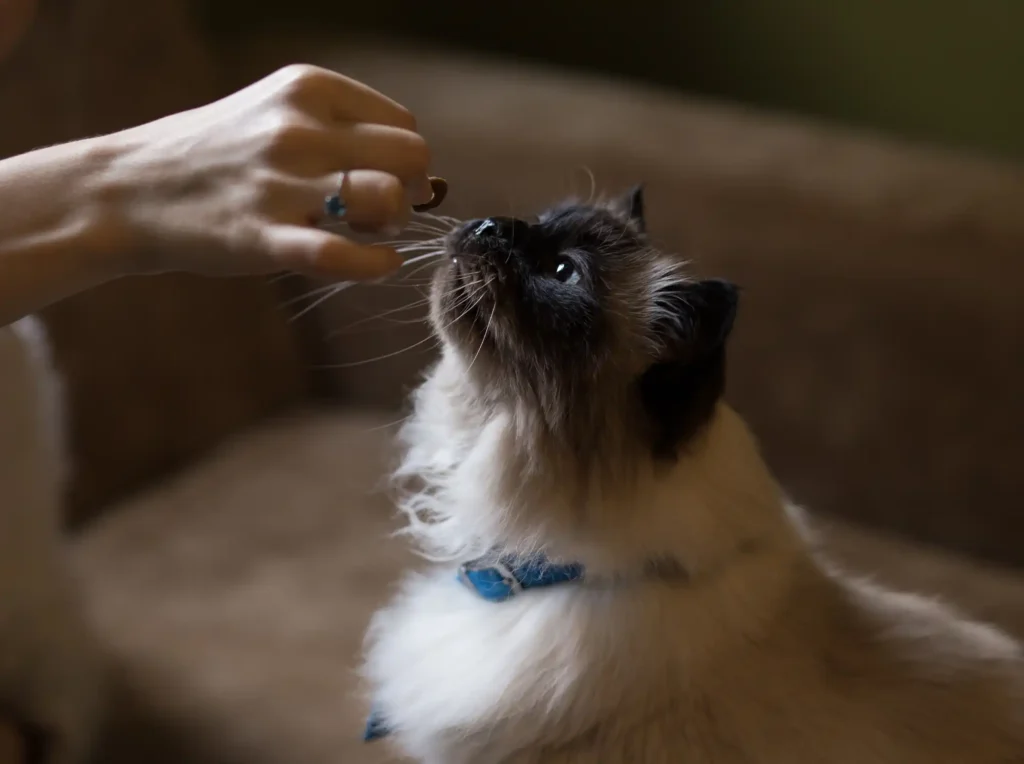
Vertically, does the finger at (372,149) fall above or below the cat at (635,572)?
above

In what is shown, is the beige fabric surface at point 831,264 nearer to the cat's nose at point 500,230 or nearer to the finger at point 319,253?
the cat's nose at point 500,230

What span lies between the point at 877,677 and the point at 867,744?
64 mm

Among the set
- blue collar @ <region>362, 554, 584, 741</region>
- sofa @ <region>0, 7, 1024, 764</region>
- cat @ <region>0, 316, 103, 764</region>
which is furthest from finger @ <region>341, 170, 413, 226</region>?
sofa @ <region>0, 7, 1024, 764</region>

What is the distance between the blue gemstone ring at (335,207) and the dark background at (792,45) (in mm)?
1176

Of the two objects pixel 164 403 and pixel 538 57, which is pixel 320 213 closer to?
pixel 164 403

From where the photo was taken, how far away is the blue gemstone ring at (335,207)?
2.00ft

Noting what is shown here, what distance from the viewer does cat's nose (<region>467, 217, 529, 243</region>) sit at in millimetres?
875

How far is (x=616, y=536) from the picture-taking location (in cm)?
85

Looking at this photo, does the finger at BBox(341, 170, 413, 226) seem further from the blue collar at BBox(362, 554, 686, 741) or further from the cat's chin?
the blue collar at BBox(362, 554, 686, 741)

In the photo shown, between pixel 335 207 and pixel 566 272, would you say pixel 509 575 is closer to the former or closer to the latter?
pixel 566 272

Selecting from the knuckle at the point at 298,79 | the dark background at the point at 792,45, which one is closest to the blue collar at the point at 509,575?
the knuckle at the point at 298,79

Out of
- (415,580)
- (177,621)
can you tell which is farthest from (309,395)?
(415,580)

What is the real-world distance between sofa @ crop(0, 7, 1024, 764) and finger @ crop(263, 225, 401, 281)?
0.71m

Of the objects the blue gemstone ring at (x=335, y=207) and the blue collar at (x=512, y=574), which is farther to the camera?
the blue collar at (x=512, y=574)
